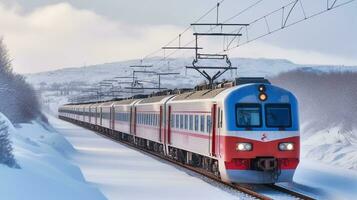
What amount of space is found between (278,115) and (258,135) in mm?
911

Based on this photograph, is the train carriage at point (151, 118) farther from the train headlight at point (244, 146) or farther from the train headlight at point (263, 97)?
the train headlight at point (244, 146)

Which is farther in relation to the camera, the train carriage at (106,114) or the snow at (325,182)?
the train carriage at (106,114)

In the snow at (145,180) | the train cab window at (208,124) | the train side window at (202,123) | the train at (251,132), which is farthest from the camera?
the train side window at (202,123)

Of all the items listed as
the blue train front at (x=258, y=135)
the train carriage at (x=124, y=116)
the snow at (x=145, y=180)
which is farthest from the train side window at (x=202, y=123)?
the train carriage at (x=124, y=116)

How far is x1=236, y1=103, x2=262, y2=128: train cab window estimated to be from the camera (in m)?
18.2

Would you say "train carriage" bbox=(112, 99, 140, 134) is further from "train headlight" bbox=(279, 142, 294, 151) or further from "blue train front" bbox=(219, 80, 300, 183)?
"train headlight" bbox=(279, 142, 294, 151)

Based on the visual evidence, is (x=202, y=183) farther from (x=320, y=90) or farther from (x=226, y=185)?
(x=320, y=90)

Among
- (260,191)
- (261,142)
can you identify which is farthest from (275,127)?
(260,191)

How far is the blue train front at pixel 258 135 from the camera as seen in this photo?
59.0ft

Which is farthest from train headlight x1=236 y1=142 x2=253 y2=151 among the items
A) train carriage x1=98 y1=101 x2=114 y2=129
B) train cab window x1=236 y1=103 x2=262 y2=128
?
train carriage x1=98 y1=101 x2=114 y2=129

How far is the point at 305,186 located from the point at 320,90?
5113 cm

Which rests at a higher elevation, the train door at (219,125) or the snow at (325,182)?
the train door at (219,125)

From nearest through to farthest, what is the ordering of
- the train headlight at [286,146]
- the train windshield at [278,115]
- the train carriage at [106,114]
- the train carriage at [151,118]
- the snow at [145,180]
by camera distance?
1. the snow at [145,180]
2. the train headlight at [286,146]
3. the train windshield at [278,115]
4. the train carriage at [151,118]
5. the train carriage at [106,114]

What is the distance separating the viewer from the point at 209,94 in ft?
68.6
